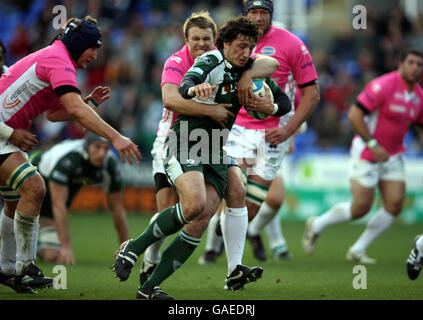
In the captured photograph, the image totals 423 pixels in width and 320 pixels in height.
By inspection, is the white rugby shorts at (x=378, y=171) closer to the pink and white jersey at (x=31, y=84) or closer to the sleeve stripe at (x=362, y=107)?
the sleeve stripe at (x=362, y=107)

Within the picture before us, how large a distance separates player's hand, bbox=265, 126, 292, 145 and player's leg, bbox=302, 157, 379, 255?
7.94 ft

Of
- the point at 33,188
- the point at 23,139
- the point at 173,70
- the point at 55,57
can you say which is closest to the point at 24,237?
the point at 33,188

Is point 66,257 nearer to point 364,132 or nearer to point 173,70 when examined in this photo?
point 173,70

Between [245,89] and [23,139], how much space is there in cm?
198

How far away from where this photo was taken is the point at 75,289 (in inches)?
258

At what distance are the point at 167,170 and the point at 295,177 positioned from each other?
924cm

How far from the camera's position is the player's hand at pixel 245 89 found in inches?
238

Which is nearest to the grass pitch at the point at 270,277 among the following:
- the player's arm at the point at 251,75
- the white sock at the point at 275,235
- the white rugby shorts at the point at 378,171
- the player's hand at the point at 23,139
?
the white sock at the point at 275,235

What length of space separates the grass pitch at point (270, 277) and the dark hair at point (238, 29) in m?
2.22

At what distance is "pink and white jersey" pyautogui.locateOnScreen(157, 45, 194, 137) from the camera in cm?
645

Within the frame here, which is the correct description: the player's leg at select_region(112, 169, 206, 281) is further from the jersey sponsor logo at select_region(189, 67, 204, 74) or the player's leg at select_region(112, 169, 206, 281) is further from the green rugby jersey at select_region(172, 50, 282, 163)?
the jersey sponsor logo at select_region(189, 67, 204, 74)

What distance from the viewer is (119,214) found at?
891 cm

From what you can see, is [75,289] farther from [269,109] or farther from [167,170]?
[269,109]
